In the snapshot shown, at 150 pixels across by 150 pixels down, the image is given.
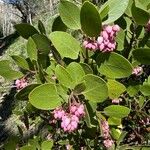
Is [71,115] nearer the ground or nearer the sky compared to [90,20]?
nearer the ground

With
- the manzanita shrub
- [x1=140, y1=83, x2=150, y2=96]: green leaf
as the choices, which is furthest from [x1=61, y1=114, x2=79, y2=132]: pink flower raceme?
[x1=140, y1=83, x2=150, y2=96]: green leaf

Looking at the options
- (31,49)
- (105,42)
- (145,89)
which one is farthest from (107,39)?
(145,89)

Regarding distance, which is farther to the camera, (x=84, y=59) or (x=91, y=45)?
(x=84, y=59)

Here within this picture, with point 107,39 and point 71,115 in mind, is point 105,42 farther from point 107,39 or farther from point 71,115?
point 71,115

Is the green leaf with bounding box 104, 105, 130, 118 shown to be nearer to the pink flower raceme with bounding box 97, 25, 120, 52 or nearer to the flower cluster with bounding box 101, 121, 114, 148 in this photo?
the flower cluster with bounding box 101, 121, 114, 148

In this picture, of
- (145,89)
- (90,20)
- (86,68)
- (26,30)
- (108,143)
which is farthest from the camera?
(108,143)

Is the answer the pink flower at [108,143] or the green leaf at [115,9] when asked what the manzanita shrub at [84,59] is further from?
the pink flower at [108,143]
